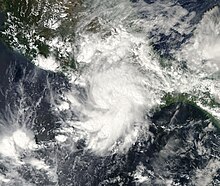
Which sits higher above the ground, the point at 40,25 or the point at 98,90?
the point at 40,25

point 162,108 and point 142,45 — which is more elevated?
point 142,45

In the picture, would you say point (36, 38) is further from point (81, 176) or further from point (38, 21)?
point (81, 176)

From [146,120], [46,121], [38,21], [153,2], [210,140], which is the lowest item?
[210,140]

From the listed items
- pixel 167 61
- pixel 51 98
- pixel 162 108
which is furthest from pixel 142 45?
pixel 51 98

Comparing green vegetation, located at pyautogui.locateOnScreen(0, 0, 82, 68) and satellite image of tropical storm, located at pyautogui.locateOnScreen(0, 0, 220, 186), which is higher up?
green vegetation, located at pyautogui.locateOnScreen(0, 0, 82, 68)

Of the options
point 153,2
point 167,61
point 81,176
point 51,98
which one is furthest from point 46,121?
point 153,2

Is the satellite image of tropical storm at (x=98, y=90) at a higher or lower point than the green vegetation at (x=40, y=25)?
lower
